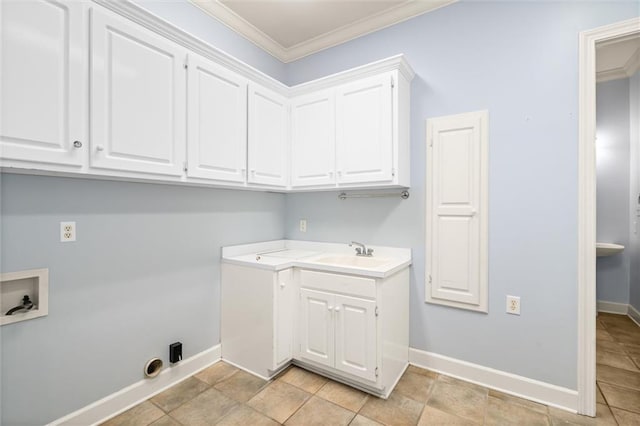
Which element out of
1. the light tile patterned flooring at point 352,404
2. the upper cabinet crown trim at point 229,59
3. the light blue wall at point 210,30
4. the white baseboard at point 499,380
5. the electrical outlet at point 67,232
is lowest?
the light tile patterned flooring at point 352,404

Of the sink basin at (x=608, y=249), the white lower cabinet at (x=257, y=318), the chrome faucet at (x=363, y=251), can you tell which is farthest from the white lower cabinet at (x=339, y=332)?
the sink basin at (x=608, y=249)

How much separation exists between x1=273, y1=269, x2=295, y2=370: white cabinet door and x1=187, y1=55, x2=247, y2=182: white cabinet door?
0.84 meters

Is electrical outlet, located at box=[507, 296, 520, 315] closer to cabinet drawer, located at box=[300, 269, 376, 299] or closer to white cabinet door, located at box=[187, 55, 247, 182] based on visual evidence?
cabinet drawer, located at box=[300, 269, 376, 299]

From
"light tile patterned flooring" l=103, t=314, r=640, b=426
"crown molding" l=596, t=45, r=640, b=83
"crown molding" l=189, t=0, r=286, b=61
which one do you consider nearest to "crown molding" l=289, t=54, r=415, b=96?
"crown molding" l=189, t=0, r=286, b=61

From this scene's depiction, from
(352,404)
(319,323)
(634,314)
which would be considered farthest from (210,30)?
(634,314)

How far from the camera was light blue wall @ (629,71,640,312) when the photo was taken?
10.3 feet

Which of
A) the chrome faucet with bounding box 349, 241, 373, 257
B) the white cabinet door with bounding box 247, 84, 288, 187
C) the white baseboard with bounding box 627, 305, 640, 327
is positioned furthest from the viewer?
the white baseboard with bounding box 627, 305, 640, 327

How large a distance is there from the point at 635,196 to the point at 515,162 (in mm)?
2578

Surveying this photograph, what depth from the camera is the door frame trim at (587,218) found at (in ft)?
5.70

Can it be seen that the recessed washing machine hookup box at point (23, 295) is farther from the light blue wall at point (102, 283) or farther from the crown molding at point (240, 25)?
the crown molding at point (240, 25)

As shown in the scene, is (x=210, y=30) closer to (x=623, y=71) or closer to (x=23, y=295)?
(x=23, y=295)

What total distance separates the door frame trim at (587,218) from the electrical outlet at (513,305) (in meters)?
0.32

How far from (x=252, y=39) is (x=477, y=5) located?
1.89 m

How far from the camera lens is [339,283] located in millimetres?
2031
